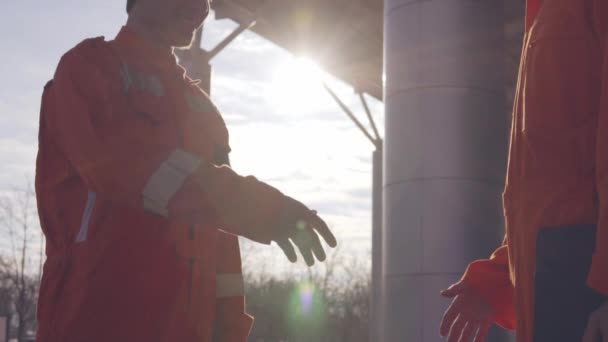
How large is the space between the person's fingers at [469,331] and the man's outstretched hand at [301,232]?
48cm

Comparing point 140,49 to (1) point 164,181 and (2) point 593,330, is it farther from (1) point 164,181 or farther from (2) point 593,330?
(2) point 593,330

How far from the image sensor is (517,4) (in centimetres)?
1024

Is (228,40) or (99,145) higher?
(228,40)

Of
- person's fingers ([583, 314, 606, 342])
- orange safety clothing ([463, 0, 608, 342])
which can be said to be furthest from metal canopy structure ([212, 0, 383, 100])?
person's fingers ([583, 314, 606, 342])

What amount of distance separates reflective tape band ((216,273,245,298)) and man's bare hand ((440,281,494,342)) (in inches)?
30.5

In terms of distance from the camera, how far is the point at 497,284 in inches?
78.2

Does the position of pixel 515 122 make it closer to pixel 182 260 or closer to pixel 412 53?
pixel 182 260

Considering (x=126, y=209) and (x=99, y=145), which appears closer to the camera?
(x=99, y=145)

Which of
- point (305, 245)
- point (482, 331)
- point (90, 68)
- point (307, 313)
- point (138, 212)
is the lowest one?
point (307, 313)

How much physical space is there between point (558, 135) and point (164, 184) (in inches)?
40.8

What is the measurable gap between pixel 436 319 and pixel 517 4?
599 centimetres

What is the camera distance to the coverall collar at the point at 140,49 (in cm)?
250

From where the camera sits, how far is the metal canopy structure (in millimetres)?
9648

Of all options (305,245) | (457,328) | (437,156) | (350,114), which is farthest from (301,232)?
(350,114)
